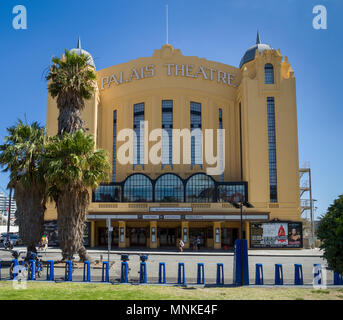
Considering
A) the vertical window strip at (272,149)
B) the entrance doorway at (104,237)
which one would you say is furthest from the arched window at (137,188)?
the vertical window strip at (272,149)

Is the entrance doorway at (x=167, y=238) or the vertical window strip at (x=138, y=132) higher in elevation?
the vertical window strip at (x=138, y=132)

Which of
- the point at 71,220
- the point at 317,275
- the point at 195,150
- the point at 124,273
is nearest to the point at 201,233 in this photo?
the point at 195,150

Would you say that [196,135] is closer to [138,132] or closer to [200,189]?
[138,132]

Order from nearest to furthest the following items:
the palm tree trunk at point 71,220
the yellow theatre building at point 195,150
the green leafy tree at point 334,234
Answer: the green leafy tree at point 334,234 < the palm tree trunk at point 71,220 < the yellow theatre building at point 195,150

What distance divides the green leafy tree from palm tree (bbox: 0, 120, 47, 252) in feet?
55.1

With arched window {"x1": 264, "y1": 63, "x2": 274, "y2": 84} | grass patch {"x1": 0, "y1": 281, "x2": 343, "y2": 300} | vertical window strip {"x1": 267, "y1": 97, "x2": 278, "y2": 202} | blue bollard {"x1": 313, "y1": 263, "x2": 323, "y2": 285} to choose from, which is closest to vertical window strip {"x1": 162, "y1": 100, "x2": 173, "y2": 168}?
vertical window strip {"x1": 267, "y1": 97, "x2": 278, "y2": 202}

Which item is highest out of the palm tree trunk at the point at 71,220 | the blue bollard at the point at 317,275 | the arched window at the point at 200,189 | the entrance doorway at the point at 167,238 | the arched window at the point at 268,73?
the arched window at the point at 268,73

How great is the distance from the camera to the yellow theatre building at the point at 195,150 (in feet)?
131

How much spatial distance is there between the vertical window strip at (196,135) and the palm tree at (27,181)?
2670cm

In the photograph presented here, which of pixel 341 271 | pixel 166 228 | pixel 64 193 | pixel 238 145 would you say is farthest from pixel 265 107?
pixel 341 271

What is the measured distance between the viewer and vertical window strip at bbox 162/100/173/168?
46.9m

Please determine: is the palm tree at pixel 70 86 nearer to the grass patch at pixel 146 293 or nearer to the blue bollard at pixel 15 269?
the blue bollard at pixel 15 269

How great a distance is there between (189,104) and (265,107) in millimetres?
10399
